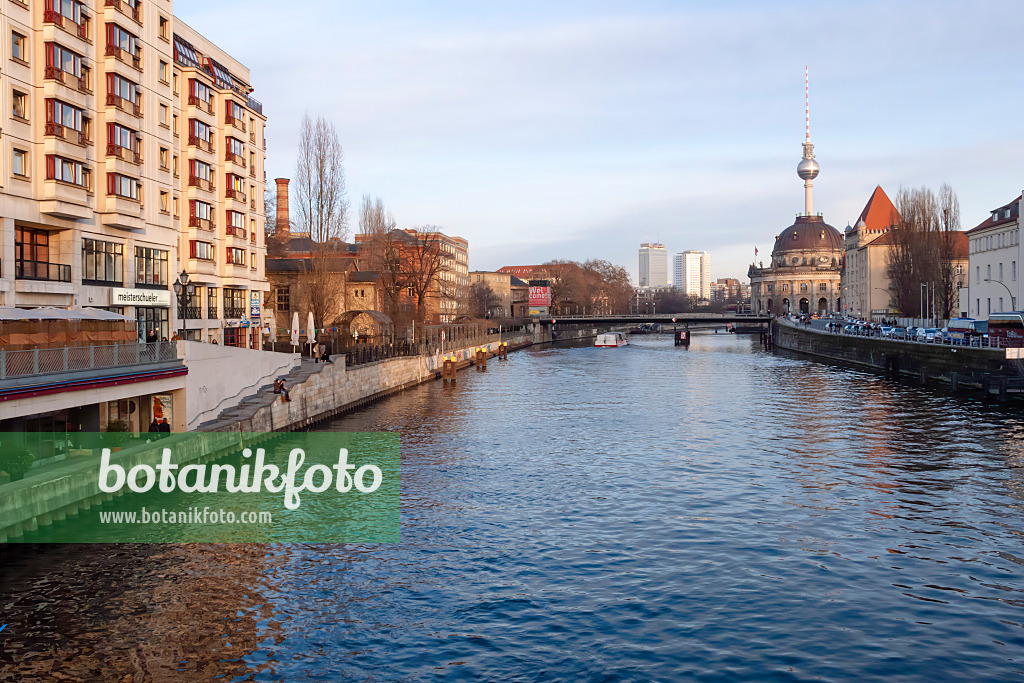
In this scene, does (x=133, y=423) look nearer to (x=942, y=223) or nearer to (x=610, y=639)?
(x=610, y=639)

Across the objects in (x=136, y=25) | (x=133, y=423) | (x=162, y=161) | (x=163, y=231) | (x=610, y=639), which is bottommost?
(x=610, y=639)

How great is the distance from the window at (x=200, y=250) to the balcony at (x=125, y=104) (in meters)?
14.1

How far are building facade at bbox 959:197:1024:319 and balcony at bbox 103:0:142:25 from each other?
8136 cm

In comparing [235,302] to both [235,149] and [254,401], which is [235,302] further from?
[254,401]

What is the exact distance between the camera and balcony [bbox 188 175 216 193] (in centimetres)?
5972

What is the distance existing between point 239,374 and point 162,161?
20580 mm

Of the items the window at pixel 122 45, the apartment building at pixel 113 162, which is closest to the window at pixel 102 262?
the apartment building at pixel 113 162

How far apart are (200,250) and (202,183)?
4.99 metres

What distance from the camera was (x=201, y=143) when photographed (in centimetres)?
6053

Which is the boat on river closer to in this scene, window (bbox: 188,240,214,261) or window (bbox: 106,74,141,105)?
window (bbox: 188,240,214,261)

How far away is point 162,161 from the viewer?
→ 5394cm

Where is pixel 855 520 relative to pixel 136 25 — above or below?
below

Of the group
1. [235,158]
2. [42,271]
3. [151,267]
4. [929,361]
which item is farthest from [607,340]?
[42,271]

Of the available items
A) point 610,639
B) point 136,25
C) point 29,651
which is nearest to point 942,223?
point 136,25
